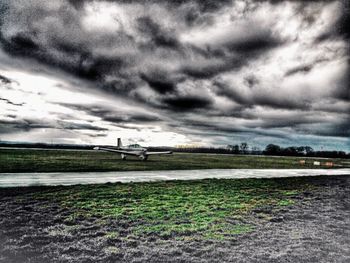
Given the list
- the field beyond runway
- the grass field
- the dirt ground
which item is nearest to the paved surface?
the field beyond runway

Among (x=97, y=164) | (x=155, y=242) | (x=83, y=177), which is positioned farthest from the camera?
(x=97, y=164)

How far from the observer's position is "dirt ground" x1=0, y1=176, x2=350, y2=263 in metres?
4.52

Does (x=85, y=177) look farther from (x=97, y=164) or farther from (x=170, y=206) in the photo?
(x=97, y=164)

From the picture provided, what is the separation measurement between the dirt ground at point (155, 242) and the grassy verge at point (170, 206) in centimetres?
25

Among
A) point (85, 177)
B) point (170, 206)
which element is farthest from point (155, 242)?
point (85, 177)

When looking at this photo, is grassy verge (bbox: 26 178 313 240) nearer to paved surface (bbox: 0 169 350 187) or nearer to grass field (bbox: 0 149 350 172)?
paved surface (bbox: 0 169 350 187)

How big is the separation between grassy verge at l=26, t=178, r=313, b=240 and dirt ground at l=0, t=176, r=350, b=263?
248 mm

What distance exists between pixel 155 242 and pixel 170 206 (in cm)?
306

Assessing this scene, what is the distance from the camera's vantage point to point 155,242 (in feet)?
17.0

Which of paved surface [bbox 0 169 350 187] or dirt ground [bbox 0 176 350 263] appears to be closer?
dirt ground [bbox 0 176 350 263]

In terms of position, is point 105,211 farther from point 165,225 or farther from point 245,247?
point 245,247

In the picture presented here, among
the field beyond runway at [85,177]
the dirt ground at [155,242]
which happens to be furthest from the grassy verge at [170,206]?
the field beyond runway at [85,177]

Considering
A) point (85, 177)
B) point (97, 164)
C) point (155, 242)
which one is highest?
point (97, 164)

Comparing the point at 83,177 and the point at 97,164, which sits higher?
the point at 97,164
